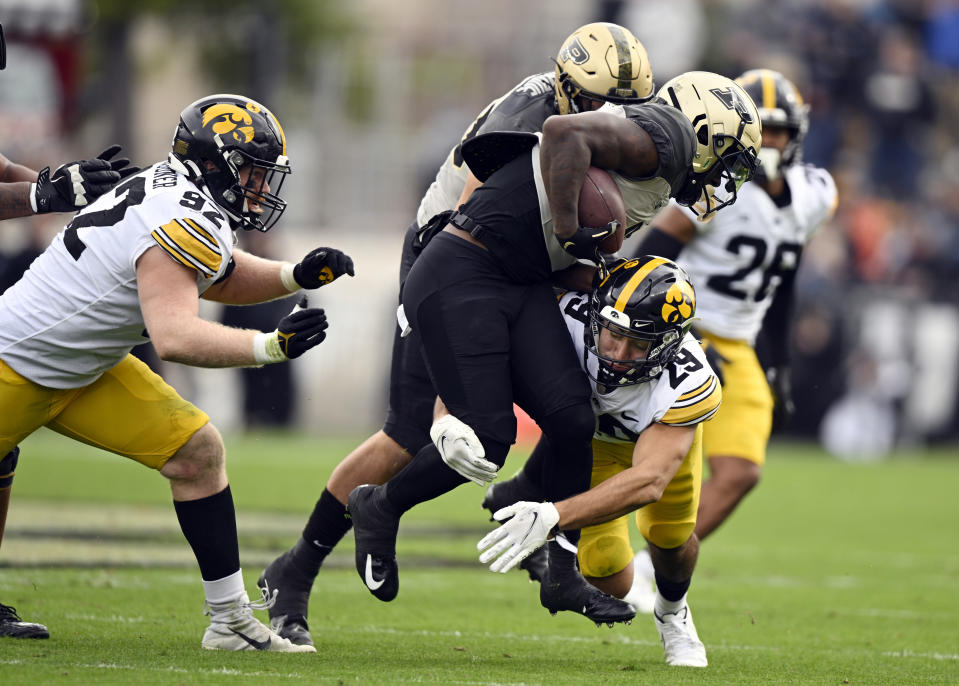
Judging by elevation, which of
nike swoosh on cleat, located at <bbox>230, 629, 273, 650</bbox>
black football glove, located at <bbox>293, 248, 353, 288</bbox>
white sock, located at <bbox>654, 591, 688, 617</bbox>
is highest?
black football glove, located at <bbox>293, 248, 353, 288</bbox>

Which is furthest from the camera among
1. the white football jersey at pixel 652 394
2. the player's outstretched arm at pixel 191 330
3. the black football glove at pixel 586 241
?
the white football jersey at pixel 652 394

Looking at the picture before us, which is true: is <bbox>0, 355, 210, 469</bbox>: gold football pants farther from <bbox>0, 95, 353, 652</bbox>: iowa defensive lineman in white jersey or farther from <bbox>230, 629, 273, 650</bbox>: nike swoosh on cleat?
<bbox>230, 629, 273, 650</bbox>: nike swoosh on cleat

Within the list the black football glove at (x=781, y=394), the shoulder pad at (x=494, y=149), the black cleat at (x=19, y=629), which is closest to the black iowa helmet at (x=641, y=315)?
the shoulder pad at (x=494, y=149)

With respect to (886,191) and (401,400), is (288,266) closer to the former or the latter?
(401,400)

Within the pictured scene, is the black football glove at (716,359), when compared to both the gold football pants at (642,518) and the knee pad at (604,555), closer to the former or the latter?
Result: the gold football pants at (642,518)

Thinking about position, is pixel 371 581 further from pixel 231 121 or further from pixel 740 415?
pixel 740 415

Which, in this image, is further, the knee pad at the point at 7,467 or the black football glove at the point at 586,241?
the knee pad at the point at 7,467

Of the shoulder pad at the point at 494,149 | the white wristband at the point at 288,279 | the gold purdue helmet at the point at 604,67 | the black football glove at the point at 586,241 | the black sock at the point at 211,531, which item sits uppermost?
the gold purdue helmet at the point at 604,67

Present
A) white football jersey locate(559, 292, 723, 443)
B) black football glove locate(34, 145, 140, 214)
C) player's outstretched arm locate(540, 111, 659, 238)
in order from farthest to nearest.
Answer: black football glove locate(34, 145, 140, 214) → white football jersey locate(559, 292, 723, 443) → player's outstretched arm locate(540, 111, 659, 238)

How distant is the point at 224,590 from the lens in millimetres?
4996

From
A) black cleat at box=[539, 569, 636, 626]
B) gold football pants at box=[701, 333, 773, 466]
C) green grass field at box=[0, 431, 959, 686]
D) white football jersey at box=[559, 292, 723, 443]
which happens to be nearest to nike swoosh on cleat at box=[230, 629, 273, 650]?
green grass field at box=[0, 431, 959, 686]

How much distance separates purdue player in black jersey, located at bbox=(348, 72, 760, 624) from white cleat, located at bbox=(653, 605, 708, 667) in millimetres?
451

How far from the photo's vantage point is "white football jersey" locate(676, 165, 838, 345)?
6703 mm

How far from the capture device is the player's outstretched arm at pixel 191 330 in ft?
14.9
